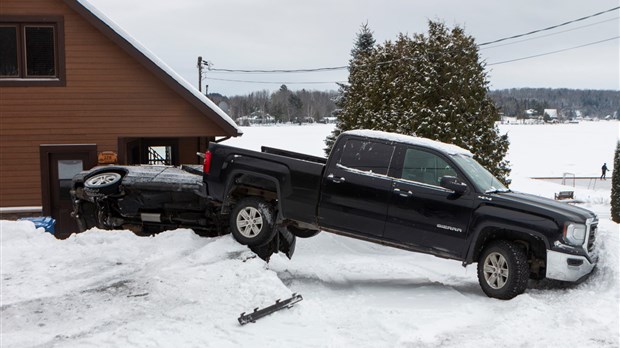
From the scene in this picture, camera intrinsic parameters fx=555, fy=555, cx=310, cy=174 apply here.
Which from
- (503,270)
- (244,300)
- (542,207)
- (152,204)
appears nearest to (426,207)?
(503,270)

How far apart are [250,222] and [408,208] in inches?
89.7

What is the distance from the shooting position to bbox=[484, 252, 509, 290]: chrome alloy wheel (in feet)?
23.5

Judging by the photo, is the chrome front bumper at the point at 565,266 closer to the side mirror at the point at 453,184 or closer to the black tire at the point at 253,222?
the side mirror at the point at 453,184

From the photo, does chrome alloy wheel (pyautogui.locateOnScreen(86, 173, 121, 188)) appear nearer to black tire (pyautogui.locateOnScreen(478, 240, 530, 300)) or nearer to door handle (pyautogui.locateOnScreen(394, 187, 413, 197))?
door handle (pyautogui.locateOnScreen(394, 187, 413, 197))

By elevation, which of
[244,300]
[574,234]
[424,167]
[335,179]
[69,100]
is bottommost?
[244,300]

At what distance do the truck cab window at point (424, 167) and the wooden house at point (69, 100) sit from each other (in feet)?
23.7

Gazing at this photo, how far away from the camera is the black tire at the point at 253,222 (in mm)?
8008

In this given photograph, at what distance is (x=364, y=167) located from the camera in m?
8.05

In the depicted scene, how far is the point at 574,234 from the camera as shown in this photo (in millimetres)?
7133

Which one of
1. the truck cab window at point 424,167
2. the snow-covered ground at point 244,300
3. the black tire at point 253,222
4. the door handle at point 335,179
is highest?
the truck cab window at point 424,167

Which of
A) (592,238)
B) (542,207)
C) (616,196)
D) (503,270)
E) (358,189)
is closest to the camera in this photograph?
(503,270)

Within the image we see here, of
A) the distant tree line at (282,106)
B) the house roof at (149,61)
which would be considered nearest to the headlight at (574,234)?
the house roof at (149,61)

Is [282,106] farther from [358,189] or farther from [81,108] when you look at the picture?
[358,189]

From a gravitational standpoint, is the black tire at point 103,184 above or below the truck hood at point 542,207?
below
